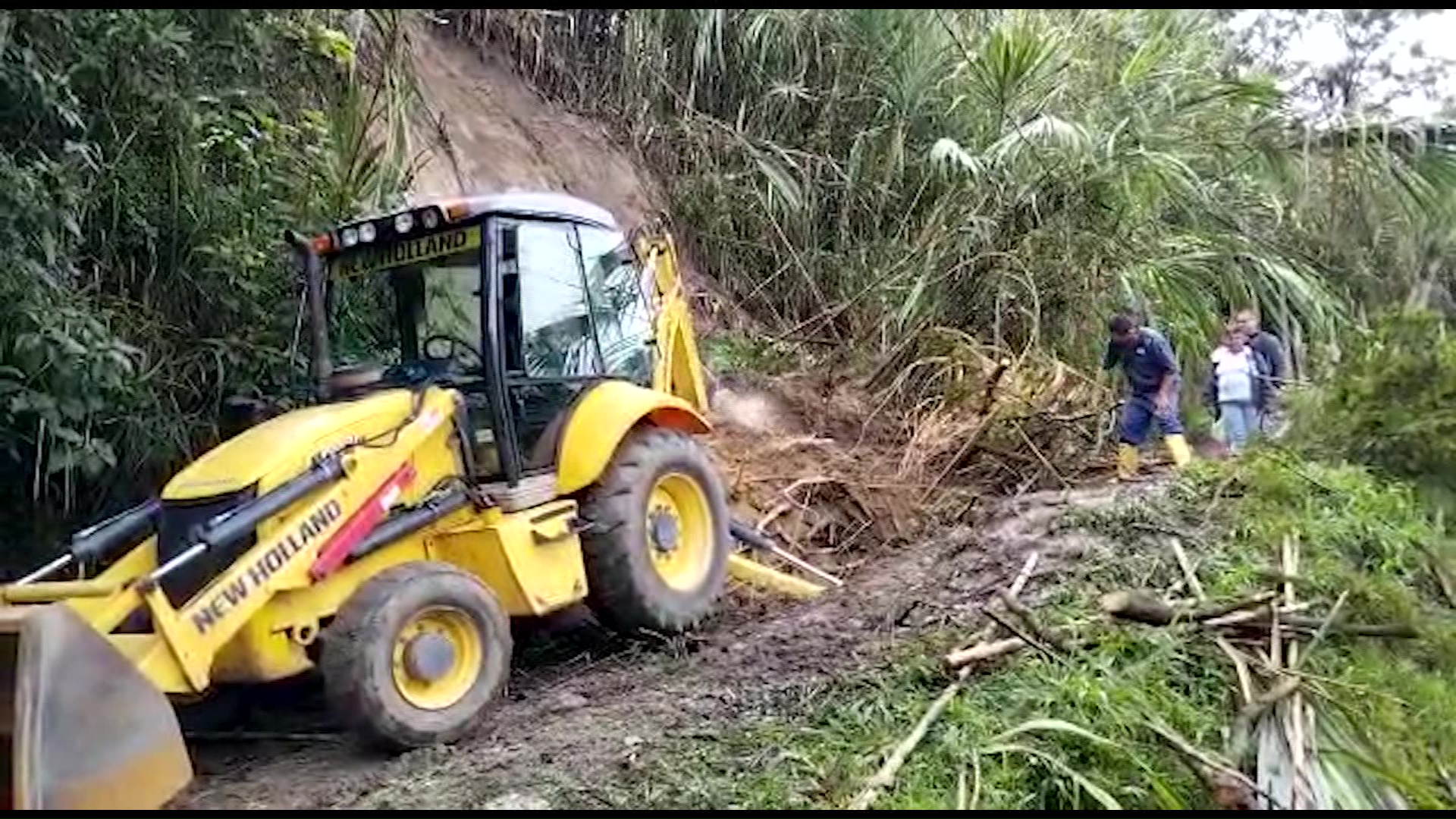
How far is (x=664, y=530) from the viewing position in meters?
6.22

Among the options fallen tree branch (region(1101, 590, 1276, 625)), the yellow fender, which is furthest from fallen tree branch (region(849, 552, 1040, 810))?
the yellow fender

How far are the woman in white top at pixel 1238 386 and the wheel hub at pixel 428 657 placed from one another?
644 centimetres

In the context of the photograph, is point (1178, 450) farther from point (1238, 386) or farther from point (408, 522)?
point (408, 522)

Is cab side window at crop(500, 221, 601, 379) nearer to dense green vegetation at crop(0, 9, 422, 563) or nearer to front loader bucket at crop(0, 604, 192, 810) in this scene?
dense green vegetation at crop(0, 9, 422, 563)

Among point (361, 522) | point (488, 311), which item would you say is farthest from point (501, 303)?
point (361, 522)

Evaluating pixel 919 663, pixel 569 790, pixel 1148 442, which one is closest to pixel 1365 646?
pixel 919 663

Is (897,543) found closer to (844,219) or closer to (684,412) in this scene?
(684,412)

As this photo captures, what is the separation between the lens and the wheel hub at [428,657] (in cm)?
483

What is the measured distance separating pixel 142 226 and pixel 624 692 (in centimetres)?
313

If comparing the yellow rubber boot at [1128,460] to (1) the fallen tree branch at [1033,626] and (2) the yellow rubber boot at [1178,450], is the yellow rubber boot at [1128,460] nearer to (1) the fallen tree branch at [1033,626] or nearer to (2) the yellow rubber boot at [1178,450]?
(2) the yellow rubber boot at [1178,450]

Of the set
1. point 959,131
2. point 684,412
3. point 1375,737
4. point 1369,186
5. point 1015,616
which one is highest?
point 959,131

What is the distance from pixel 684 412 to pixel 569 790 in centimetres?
255

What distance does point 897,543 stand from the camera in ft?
26.8

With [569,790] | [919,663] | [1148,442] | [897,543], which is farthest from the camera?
[1148,442]
